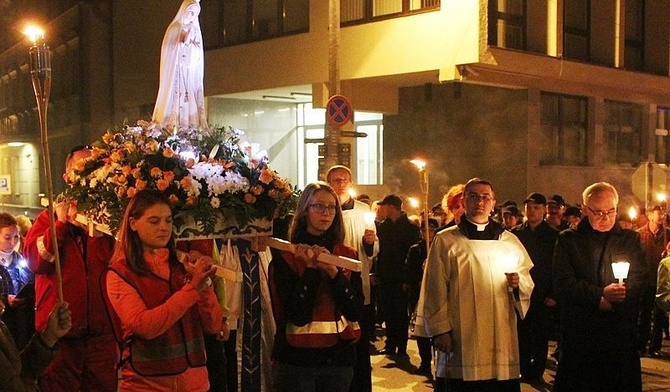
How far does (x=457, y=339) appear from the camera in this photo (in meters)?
6.63

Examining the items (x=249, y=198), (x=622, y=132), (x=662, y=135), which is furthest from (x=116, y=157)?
(x=662, y=135)

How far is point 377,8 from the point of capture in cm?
1994

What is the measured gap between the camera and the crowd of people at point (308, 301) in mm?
4434

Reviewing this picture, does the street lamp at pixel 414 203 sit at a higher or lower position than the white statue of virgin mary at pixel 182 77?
lower

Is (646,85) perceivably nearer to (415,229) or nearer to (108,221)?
(415,229)

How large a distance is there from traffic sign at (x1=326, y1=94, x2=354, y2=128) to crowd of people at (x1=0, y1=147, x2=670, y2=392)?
5.35 meters

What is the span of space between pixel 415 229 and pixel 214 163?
6.34 meters

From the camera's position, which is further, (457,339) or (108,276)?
(457,339)

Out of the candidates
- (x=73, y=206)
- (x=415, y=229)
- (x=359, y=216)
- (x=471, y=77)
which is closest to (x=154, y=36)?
(x=471, y=77)

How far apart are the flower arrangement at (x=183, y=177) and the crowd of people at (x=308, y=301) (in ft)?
0.92

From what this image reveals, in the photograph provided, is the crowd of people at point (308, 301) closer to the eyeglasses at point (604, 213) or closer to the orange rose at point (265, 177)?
the eyeglasses at point (604, 213)

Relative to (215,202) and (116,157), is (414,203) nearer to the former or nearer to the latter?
(215,202)

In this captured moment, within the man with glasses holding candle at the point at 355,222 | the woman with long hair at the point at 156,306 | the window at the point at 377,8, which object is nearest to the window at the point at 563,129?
the window at the point at 377,8

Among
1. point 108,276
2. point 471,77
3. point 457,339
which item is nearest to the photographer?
point 108,276
